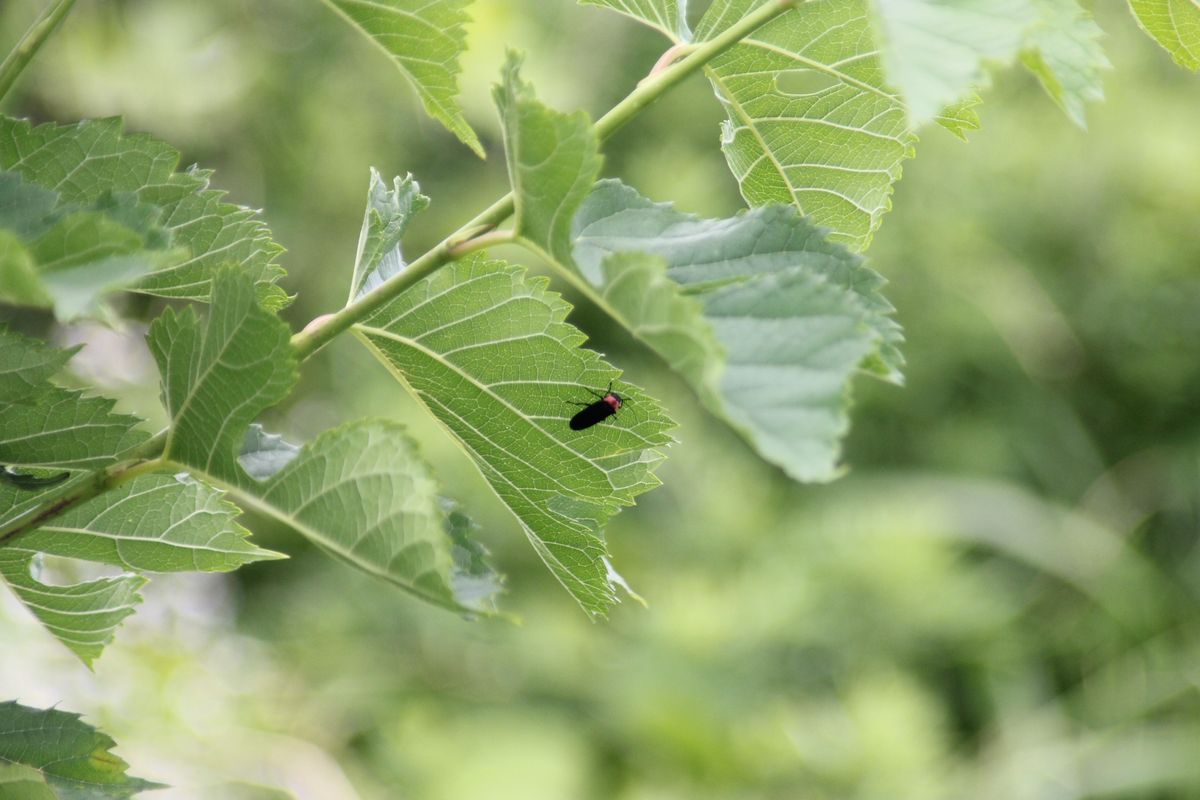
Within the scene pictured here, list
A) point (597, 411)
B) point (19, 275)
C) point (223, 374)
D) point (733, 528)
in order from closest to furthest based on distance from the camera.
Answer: point (19, 275), point (223, 374), point (597, 411), point (733, 528)

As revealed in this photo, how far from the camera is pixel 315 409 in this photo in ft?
8.39

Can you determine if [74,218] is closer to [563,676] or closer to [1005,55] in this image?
[1005,55]

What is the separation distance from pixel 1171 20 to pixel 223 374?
1.43 ft

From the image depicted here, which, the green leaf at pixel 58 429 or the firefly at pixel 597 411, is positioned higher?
the green leaf at pixel 58 429

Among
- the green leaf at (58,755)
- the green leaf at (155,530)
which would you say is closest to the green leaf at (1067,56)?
the green leaf at (155,530)

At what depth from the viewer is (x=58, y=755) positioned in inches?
19.3

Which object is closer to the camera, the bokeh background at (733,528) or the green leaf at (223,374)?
the green leaf at (223,374)

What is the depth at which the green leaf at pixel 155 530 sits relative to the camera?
48 cm

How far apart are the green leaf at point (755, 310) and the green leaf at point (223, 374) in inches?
4.6

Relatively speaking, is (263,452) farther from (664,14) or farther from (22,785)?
(664,14)

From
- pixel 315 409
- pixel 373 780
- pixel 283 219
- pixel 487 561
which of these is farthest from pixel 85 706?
pixel 487 561

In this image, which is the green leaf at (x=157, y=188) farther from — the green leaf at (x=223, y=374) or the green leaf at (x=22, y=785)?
the green leaf at (x=22, y=785)

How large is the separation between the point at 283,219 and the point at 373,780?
3.96 feet

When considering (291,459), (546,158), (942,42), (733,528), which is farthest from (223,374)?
(733,528)
